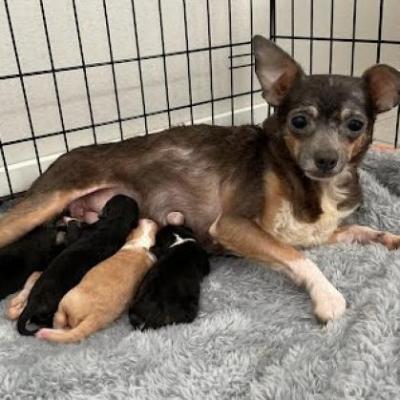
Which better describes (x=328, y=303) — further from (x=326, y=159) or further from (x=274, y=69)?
(x=274, y=69)

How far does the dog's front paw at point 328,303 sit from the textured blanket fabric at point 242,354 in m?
0.04

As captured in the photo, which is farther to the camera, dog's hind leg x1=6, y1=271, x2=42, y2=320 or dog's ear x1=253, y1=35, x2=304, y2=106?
dog's ear x1=253, y1=35, x2=304, y2=106

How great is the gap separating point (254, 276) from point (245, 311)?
0.30m

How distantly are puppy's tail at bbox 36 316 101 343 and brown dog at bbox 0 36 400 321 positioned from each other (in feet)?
2.52

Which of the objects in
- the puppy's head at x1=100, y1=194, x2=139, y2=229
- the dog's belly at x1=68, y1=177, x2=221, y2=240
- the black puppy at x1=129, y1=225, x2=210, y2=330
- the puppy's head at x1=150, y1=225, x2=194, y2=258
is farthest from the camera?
the dog's belly at x1=68, y1=177, x2=221, y2=240

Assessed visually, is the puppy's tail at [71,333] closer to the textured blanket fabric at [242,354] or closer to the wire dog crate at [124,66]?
the textured blanket fabric at [242,354]

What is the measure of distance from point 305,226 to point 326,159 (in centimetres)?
41

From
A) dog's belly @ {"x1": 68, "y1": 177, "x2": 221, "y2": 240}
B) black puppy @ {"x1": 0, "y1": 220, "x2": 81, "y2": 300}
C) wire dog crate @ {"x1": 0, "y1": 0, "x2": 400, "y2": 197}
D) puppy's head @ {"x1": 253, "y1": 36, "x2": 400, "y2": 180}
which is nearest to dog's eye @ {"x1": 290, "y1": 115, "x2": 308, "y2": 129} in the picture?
puppy's head @ {"x1": 253, "y1": 36, "x2": 400, "y2": 180}

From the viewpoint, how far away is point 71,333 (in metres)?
1.71

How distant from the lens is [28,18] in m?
3.00

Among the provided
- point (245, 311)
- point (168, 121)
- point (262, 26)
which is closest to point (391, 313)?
point (245, 311)

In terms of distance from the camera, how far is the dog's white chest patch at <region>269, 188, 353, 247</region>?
2.27m

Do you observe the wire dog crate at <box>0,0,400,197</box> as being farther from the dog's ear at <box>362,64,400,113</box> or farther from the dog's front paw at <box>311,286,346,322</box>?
the dog's front paw at <box>311,286,346,322</box>

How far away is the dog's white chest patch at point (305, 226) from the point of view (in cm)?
227
